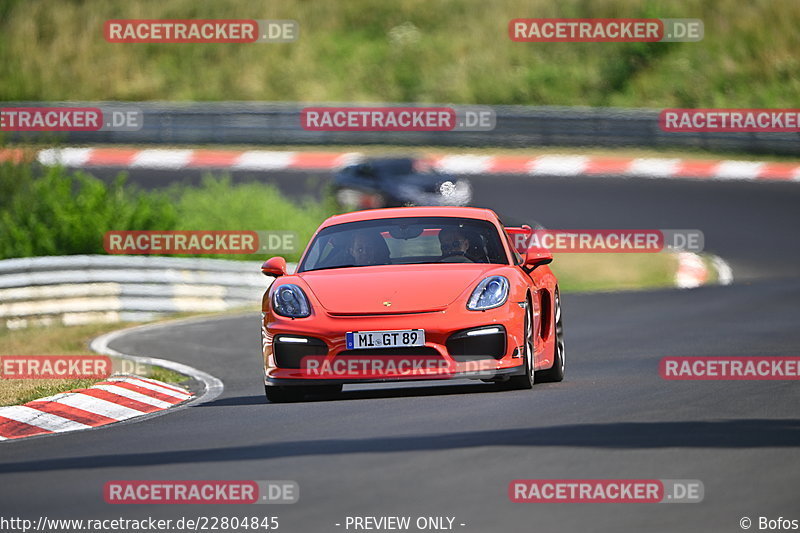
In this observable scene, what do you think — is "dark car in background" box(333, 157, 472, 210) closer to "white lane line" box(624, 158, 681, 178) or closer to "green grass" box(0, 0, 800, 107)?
"white lane line" box(624, 158, 681, 178)

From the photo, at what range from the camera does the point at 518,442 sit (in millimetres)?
8227

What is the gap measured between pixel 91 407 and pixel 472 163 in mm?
23142

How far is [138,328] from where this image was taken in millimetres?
18953

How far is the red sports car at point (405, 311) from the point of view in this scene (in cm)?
1009

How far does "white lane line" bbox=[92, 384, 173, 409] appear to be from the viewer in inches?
460

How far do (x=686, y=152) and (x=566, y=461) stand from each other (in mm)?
27232

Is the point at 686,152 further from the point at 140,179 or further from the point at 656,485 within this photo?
the point at 656,485

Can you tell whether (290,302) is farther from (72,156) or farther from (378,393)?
(72,156)

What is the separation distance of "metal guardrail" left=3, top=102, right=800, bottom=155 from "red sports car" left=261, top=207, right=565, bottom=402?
894 inches

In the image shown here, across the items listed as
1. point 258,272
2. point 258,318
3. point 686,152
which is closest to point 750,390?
point 258,318

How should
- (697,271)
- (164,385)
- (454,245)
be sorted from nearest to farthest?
1. (454,245)
2. (164,385)
3. (697,271)

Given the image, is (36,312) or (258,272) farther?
(258,272)

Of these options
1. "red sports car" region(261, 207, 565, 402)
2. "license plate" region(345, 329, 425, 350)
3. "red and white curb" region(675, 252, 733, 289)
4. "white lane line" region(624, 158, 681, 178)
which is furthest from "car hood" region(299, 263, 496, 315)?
"white lane line" region(624, 158, 681, 178)

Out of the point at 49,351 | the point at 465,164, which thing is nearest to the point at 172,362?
the point at 49,351
